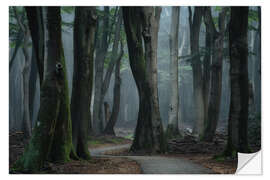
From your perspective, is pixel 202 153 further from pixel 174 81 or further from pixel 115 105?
pixel 115 105

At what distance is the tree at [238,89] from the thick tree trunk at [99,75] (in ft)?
22.8

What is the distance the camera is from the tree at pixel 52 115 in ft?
17.9

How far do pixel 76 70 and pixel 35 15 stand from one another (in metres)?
1.32

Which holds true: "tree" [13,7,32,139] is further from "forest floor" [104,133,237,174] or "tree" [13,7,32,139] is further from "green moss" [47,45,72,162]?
"forest floor" [104,133,237,174]

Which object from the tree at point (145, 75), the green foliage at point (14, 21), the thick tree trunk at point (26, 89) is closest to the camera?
the thick tree trunk at point (26, 89)

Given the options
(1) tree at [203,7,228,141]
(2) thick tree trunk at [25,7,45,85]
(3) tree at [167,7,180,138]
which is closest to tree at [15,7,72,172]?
(2) thick tree trunk at [25,7,45,85]

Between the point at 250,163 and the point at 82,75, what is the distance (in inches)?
139

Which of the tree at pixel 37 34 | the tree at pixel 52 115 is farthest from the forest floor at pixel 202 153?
the tree at pixel 37 34

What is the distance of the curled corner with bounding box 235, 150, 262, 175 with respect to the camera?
20.1 ft

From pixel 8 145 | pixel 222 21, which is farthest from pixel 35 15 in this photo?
pixel 222 21

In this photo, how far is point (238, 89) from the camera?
6.77m

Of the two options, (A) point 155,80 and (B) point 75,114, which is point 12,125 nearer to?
(B) point 75,114

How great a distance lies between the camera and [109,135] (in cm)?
1337

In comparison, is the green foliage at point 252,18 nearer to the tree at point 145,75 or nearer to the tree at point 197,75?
the tree at point 145,75
